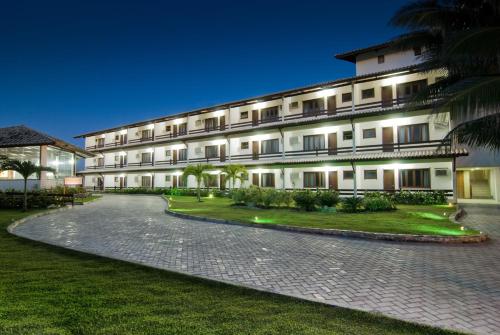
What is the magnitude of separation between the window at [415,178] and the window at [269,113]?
44.0ft

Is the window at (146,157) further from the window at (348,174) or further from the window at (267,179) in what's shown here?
the window at (348,174)

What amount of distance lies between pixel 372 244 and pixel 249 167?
23.6m

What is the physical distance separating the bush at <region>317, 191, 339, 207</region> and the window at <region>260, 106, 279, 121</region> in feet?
50.7

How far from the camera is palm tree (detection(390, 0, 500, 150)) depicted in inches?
295

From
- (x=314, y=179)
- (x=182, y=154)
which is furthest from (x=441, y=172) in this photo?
(x=182, y=154)

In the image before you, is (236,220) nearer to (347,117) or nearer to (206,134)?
(347,117)

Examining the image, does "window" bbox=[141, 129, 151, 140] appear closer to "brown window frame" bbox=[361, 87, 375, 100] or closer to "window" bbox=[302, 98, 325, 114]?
"window" bbox=[302, 98, 325, 114]

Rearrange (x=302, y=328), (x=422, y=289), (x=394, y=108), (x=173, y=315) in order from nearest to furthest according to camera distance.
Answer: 1. (x=302, y=328)
2. (x=173, y=315)
3. (x=422, y=289)
4. (x=394, y=108)

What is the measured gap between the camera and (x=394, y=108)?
23.1 metres

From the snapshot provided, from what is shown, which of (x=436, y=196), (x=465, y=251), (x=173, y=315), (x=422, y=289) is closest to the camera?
(x=173, y=315)

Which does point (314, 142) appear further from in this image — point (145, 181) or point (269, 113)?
point (145, 181)

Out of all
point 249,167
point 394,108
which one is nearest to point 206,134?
point 249,167

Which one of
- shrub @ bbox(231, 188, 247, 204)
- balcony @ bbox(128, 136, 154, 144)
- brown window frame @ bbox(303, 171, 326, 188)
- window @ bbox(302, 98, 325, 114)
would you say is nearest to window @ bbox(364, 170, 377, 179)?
brown window frame @ bbox(303, 171, 326, 188)

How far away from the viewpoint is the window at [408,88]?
23938 millimetres
